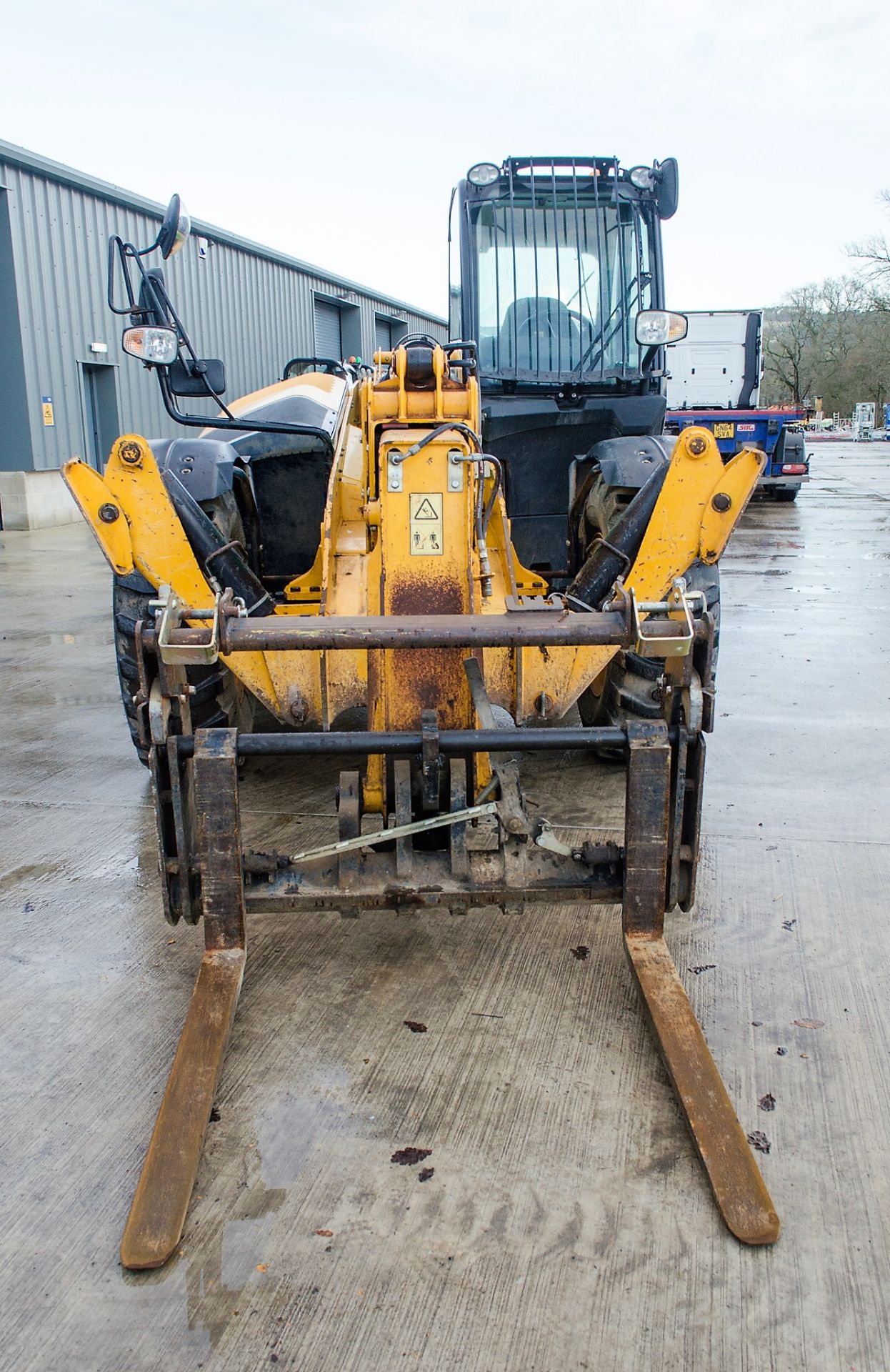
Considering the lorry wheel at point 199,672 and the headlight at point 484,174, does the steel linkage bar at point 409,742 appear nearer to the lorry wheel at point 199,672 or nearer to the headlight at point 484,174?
the lorry wheel at point 199,672

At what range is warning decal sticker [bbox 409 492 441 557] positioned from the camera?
3.29 m

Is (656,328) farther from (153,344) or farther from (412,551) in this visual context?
(153,344)

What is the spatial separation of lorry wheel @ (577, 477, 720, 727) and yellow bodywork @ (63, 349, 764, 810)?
18.2 inches

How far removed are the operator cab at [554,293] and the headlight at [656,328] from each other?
98 cm

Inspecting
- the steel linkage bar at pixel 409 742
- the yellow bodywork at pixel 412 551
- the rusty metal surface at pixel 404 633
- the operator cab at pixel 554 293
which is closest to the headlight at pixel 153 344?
the yellow bodywork at pixel 412 551

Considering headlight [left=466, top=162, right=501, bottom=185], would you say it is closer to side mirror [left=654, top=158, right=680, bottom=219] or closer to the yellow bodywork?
side mirror [left=654, top=158, right=680, bottom=219]

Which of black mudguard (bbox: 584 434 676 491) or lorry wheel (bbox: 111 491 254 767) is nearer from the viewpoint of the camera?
lorry wheel (bbox: 111 491 254 767)

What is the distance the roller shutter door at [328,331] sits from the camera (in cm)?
2461

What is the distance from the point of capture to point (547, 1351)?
73.8 inches

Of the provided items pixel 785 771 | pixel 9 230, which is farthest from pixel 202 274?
pixel 785 771

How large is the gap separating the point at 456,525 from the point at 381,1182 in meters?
1.90

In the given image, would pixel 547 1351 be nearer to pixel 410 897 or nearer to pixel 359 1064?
pixel 359 1064

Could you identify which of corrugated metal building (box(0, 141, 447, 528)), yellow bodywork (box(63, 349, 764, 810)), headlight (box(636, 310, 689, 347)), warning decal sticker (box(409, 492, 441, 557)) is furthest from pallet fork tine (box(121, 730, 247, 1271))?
corrugated metal building (box(0, 141, 447, 528))

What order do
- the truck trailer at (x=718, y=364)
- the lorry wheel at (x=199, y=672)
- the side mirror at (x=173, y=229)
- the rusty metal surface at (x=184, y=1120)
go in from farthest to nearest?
1. the truck trailer at (x=718, y=364)
2. the lorry wheel at (x=199, y=672)
3. the side mirror at (x=173, y=229)
4. the rusty metal surface at (x=184, y=1120)
